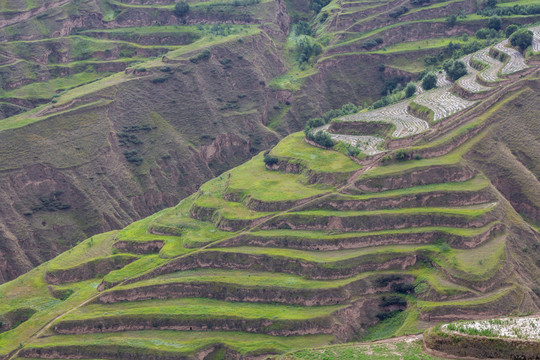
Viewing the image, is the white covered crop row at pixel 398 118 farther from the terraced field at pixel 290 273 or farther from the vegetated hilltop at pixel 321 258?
the terraced field at pixel 290 273

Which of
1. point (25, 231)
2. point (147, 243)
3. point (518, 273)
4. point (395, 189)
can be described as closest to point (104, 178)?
point (25, 231)

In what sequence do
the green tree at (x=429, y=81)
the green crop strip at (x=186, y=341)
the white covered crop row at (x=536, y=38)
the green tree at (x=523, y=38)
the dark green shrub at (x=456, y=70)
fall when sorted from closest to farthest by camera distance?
the green crop strip at (x=186, y=341) < the white covered crop row at (x=536, y=38) < the green tree at (x=523, y=38) < the dark green shrub at (x=456, y=70) < the green tree at (x=429, y=81)

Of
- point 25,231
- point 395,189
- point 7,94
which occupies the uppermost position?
point 7,94

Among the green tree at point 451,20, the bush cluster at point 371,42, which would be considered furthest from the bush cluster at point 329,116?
the green tree at point 451,20

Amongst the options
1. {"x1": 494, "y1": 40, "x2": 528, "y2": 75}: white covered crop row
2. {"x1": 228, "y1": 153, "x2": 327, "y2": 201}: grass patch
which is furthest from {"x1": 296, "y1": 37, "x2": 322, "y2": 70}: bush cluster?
{"x1": 228, "y1": 153, "x2": 327, "y2": 201}: grass patch

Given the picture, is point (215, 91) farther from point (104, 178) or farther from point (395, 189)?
point (395, 189)

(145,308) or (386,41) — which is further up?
(386,41)
